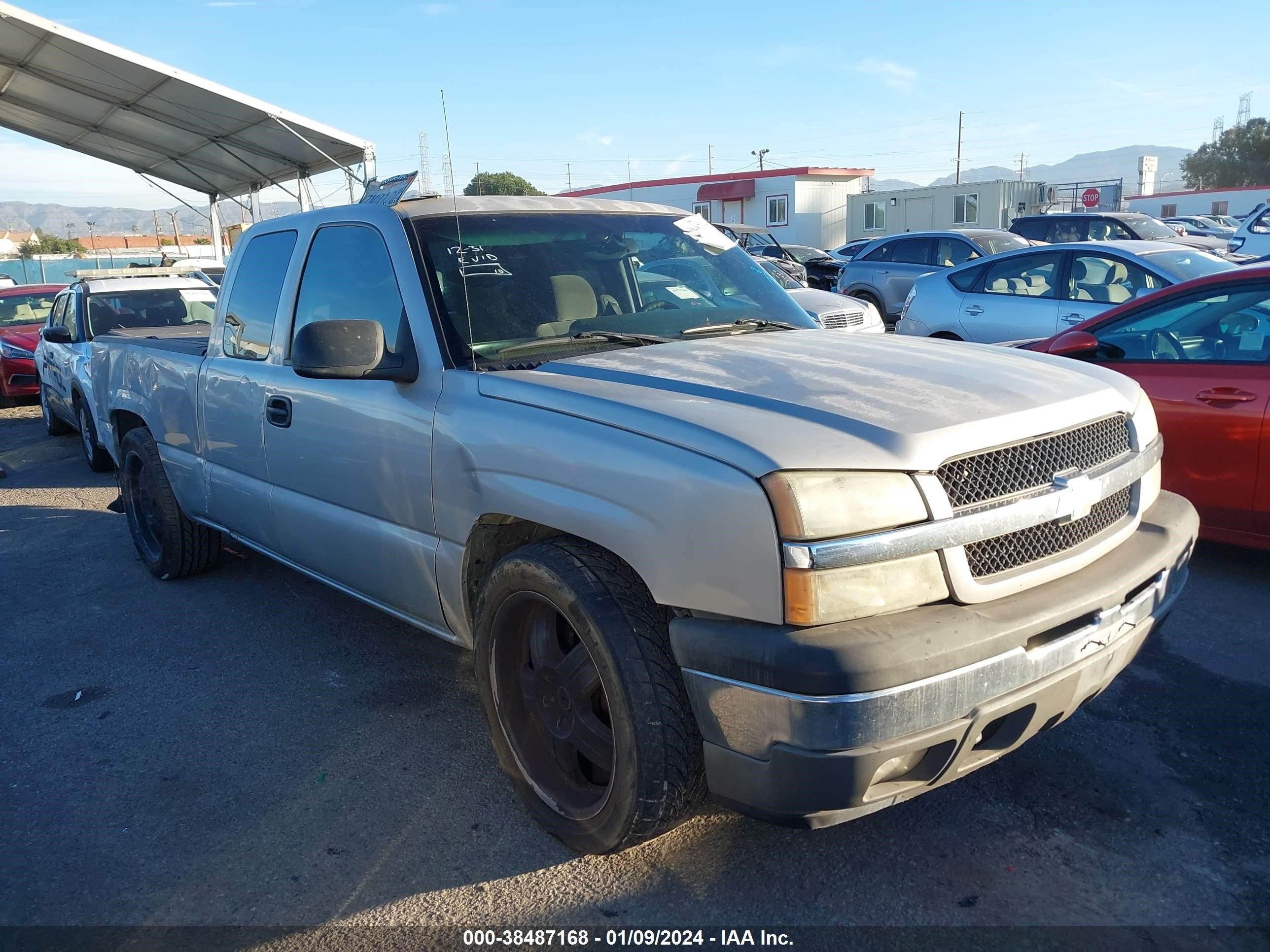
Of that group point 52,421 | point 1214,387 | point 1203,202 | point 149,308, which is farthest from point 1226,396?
point 1203,202

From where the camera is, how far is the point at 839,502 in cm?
221

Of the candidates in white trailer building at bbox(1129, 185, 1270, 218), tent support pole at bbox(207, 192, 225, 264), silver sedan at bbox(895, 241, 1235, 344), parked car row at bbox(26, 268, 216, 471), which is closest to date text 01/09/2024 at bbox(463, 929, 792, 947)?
silver sedan at bbox(895, 241, 1235, 344)

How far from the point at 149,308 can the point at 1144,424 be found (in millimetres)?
9193

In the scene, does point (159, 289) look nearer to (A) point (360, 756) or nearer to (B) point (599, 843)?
(A) point (360, 756)

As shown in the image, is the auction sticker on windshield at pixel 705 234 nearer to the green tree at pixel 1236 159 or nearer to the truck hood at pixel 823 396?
the truck hood at pixel 823 396

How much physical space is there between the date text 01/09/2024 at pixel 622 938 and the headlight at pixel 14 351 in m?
13.4

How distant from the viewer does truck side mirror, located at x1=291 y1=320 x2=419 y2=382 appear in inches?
122

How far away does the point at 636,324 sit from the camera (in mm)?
3578

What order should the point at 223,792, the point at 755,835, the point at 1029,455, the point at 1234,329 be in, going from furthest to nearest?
the point at 1234,329
the point at 223,792
the point at 755,835
the point at 1029,455

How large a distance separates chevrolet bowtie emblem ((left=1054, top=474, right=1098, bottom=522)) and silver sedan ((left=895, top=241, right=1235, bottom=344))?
19.9ft

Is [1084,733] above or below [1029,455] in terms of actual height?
below

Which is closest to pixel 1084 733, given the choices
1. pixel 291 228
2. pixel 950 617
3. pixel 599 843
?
pixel 950 617

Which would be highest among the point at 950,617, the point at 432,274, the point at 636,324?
the point at 432,274

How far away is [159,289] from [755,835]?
8.97 metres
